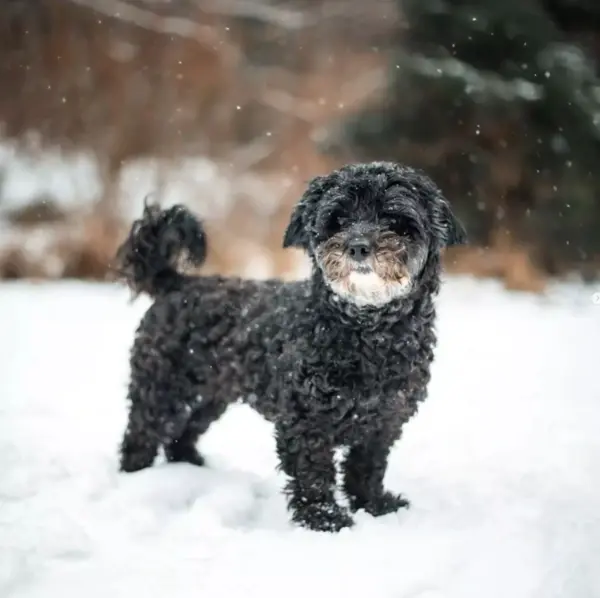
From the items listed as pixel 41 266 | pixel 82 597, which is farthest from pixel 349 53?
pixel 82 597

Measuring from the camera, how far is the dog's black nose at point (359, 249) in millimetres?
2379

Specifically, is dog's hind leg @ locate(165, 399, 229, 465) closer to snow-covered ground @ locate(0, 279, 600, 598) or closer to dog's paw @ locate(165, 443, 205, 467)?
dog's paw @ locate(165, 443, 205, 467)

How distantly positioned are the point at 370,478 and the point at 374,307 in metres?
0.98

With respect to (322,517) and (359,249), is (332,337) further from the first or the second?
(322,517)

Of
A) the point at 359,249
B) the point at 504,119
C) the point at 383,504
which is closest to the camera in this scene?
the point at 359,249

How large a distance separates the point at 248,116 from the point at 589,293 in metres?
4.79

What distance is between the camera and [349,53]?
531 cm

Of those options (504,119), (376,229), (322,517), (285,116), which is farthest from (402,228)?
(285,116)

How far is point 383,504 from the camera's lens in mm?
2939

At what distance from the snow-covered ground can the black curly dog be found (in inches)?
12.2

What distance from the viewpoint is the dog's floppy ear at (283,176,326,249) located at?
2.76 metres

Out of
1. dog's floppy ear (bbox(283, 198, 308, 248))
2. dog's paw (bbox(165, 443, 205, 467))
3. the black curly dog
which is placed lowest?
dog's paw (bbox(165, 443, 205, 467))

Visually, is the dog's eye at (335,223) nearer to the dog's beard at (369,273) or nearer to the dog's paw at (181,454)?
the dog's beard at (369,273)

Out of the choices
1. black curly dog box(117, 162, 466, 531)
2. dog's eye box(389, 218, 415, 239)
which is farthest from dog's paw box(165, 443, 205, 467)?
dog's eye box(389, 218, 415, 239)
